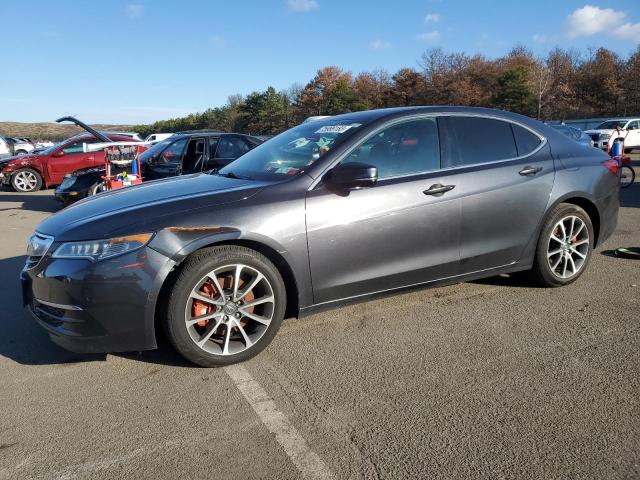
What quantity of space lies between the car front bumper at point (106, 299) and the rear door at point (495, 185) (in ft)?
7.42

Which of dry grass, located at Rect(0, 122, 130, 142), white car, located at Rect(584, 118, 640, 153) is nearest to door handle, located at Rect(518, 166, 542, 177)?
white car, located at Rect(584, 118, 640, 153)

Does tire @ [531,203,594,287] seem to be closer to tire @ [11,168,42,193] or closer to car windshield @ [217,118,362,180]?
car windshield @ [217,118,362,180]

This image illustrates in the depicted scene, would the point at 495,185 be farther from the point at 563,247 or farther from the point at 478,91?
the point at 478,91

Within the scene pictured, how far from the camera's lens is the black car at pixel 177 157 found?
9680 mm

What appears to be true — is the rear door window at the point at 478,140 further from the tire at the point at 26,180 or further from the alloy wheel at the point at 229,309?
the tire at the point at 26,180

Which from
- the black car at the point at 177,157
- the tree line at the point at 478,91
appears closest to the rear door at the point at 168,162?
the black car at the point at 177,157

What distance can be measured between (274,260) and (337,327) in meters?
0.83

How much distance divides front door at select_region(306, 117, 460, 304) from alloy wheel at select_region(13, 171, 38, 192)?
43.8 feet

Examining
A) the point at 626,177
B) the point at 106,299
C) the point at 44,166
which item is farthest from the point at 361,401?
the point at 44,166

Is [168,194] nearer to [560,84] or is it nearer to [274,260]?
[274,260]

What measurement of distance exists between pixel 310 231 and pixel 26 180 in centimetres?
1353

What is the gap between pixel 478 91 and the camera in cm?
5362

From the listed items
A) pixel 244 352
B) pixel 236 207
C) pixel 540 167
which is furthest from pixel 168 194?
pixel 540 167

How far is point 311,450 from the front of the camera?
2.32 meters
